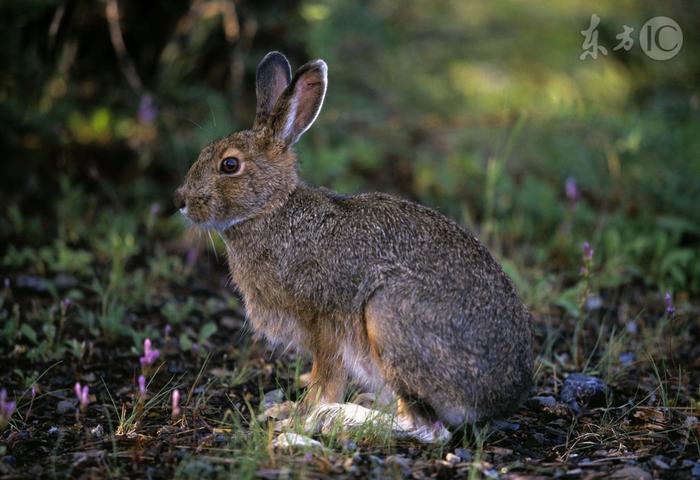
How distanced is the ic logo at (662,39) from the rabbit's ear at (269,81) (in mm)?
5209

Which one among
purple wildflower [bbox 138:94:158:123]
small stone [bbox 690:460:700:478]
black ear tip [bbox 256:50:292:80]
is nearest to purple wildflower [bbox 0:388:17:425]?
black ear tip [bbox 256:50:292:80]

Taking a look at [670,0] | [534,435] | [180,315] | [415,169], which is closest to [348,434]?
[534,435]

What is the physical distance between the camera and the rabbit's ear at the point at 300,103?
5.16 m

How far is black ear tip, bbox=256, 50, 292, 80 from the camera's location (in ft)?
18.6

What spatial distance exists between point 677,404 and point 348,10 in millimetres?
5212

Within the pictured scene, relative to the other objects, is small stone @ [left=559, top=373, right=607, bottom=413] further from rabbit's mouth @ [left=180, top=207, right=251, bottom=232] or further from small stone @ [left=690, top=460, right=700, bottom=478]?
rabbit's mouth @ [left=180, top=207, right=251, bottom=232]

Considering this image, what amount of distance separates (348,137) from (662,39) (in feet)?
12.0

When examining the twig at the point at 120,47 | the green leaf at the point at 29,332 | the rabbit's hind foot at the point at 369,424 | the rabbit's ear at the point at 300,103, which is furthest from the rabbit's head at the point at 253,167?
the twig at the point at 120,47

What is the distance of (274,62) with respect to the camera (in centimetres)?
572

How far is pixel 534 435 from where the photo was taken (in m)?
4.77

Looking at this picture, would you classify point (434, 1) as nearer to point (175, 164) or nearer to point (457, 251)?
point (175, 164)

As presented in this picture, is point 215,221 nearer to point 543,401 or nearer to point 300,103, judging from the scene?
point 300,103

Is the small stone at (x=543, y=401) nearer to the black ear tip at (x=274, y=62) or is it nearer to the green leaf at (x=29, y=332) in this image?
the black ear tip at (x=274, y=62)

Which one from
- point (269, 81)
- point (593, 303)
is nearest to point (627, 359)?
point (593, 303)
